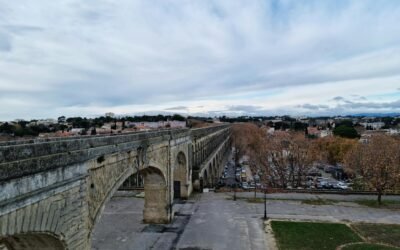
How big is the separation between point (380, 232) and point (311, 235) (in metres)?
4.34

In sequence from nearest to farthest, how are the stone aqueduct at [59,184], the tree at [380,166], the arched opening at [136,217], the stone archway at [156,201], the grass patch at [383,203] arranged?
the stone aqueduct at [59,184]
the arched opening at [136,217]
the stone archway at [156,201]
the grass patch at [383,203]
the tree at [380,166]

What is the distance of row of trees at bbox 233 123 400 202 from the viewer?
94.1 ft

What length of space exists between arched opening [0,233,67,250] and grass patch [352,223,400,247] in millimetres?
17273

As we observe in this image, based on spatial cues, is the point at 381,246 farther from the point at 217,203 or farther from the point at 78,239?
the point at 78,239

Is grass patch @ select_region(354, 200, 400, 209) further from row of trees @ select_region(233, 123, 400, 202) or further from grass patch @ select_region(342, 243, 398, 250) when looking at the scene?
grass patch @ select_region(342, 243, 398, 250)

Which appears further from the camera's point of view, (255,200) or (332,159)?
(332,159)

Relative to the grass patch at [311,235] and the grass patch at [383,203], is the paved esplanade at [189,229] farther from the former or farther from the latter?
the grass patch at [383,203]

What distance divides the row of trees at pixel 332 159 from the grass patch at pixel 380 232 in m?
6.21

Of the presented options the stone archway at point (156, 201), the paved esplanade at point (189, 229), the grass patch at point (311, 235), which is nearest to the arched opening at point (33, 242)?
the paved esplanade at point (189, 229)

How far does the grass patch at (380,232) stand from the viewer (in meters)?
20.1

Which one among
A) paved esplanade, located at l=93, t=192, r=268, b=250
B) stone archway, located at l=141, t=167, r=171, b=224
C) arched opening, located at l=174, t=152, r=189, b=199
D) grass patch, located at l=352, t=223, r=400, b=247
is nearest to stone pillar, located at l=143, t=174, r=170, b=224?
stone archway, located at l=141, t=167, r=171, b=224

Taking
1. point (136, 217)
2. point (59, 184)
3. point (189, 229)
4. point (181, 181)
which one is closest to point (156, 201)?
point (136, 217)

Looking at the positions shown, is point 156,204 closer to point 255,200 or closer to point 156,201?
point 156,201

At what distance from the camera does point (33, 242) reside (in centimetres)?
908
